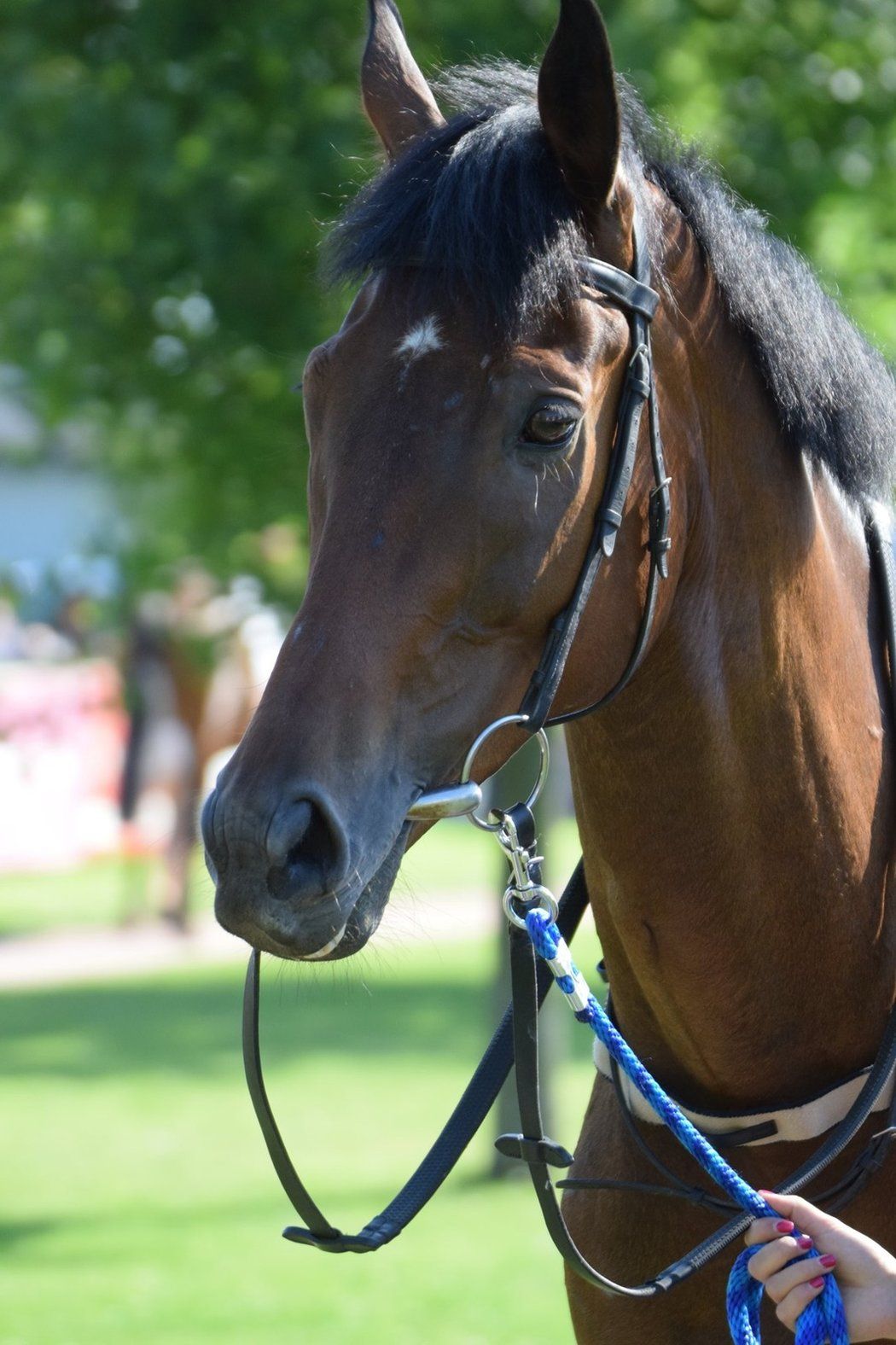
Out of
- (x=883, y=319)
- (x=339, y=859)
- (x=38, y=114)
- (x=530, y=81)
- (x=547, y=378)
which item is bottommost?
(x=339, y=859)

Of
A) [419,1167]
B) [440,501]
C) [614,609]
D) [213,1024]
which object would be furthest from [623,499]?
[213,1024]

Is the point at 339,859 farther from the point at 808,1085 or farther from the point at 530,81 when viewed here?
the point at 530,81

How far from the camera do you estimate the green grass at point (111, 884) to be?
13609 mm

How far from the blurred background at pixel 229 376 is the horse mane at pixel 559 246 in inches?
96.3

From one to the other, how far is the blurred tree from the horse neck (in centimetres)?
337

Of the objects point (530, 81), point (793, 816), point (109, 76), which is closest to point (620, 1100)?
point (793, 816)

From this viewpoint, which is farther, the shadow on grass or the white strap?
the shadow on grass

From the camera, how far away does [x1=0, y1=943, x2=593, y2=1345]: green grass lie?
5.51 m

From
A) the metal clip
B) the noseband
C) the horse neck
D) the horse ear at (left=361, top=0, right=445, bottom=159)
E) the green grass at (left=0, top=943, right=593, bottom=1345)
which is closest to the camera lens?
the noseband

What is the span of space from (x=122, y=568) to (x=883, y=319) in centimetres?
345

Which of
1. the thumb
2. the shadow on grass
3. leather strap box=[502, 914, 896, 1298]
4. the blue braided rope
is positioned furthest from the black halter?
the shadow on grass

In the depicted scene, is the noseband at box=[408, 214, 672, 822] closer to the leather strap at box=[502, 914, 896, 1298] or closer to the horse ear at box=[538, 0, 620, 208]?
the horse ear at box=[538, 0, 620, 208]

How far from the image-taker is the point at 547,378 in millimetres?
2008

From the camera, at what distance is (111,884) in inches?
618
